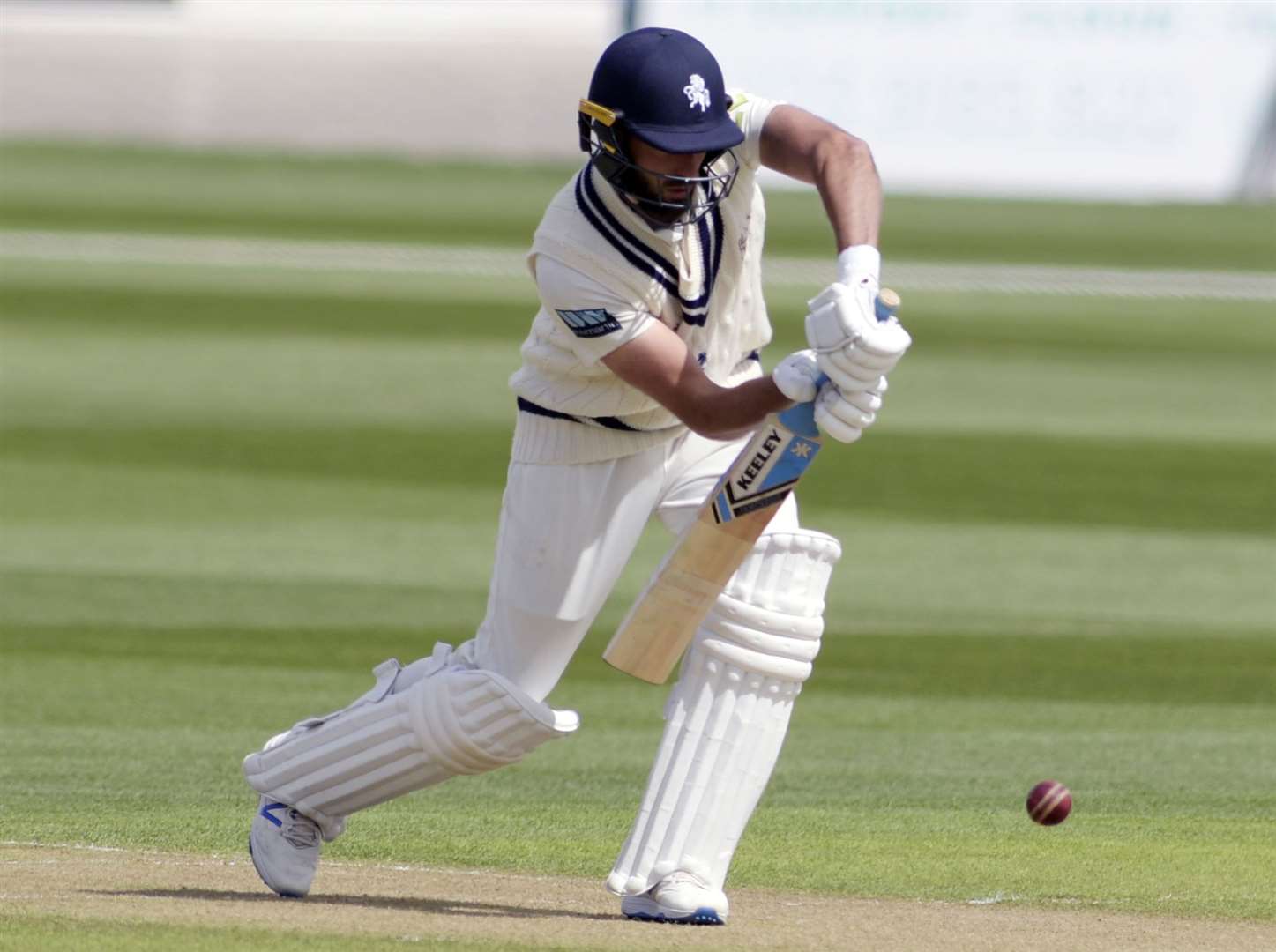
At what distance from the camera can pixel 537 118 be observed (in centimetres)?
2719

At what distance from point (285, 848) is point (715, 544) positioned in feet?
3.32

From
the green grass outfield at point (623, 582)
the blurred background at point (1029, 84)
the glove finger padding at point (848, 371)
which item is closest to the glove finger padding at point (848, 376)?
the glove finger padding at point (848, 371)

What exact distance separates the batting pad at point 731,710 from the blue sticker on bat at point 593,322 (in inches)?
18.9

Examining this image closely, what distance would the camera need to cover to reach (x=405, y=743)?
4.28m

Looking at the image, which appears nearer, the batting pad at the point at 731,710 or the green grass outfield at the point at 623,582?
the batting pad at the point at 731,710

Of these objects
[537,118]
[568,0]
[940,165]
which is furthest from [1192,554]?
[568,0]

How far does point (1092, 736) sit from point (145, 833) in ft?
8.85

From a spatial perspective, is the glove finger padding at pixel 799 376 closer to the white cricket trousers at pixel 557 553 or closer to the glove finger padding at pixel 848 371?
the glove finger padding at pixel 848 371

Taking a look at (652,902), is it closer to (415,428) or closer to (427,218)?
(415,428)

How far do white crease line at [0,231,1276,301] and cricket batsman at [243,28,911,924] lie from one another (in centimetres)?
1212

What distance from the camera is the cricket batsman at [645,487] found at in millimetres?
4043

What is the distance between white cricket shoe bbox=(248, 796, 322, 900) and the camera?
14.3 ft

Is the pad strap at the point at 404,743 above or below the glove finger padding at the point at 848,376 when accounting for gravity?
below

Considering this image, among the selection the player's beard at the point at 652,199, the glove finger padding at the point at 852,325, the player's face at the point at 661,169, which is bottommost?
the glove finger padding at the point at 852,325
